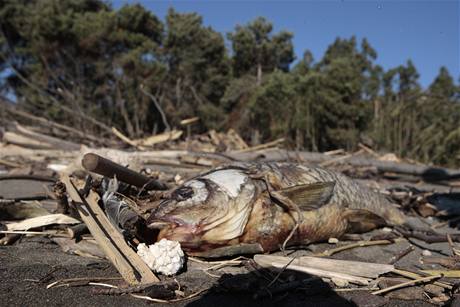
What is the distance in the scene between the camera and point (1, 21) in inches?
873

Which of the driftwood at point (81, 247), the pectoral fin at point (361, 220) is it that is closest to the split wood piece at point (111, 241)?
the driftwood at point (81, 247)

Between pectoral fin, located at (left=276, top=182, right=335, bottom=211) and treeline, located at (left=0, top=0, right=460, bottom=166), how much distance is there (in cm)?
879

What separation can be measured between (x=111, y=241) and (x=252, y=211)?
957mm

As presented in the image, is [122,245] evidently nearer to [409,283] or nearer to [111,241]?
[111,241]

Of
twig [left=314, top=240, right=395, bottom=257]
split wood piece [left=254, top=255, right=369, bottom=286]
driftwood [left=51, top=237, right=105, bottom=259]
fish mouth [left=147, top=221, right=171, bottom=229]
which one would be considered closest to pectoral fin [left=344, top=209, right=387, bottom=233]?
twig [left=314, top=240, right=395, bottom=257]

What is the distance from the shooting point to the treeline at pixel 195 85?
39.7 feet

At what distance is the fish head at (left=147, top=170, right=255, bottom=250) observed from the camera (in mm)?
2594

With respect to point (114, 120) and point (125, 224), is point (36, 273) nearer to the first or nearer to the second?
point (125, 224)

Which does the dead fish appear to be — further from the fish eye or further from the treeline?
the treeline

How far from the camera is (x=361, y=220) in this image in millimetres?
3660

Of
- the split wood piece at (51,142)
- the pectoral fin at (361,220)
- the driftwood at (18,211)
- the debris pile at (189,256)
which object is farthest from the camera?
the split wood piece at (51,142)

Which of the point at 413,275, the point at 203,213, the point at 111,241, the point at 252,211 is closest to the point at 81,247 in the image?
the point at 111,241

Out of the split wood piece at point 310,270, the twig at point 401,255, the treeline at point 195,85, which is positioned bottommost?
the twig at point 401,255

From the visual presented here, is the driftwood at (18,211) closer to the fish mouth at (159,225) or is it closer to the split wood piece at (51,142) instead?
the fish mouth at (159,225)
